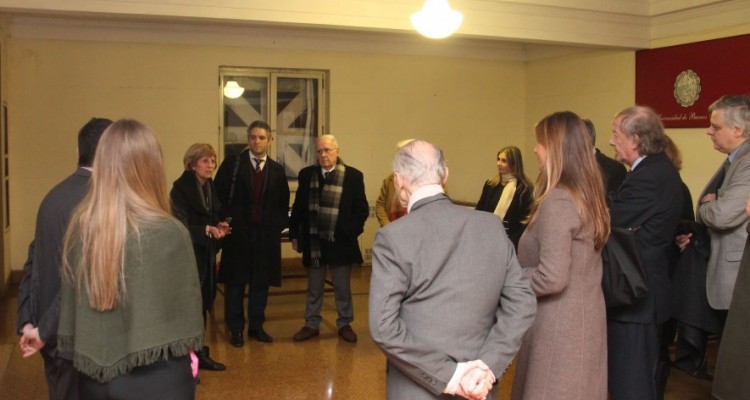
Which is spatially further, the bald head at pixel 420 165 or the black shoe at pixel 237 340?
the black shoe at pixel 237 340

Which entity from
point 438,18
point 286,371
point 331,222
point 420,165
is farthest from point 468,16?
point 420,165

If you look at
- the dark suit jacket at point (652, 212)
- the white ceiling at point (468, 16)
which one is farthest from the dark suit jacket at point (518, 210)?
the dark suit jacket at point (652, 212)

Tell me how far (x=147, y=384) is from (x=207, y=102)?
6.33 meters

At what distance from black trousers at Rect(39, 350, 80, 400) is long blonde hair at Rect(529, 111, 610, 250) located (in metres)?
1.77

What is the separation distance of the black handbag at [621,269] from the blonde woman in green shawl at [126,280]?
1690 millimetres

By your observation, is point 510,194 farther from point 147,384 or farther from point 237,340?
point 147,384

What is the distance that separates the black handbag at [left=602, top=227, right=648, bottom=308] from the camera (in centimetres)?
305

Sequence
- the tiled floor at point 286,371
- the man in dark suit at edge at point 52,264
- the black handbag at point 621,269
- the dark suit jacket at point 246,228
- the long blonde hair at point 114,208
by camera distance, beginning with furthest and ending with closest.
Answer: the dark suit jacket at point 246,228, the tiled floor at point 286,371, the black handbag at point 621,269, the man in dark suit at edge at point 52,264, the long blonde hair at point 114,208

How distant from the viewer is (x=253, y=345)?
5656 mm

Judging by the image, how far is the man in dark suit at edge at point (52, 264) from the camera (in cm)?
262

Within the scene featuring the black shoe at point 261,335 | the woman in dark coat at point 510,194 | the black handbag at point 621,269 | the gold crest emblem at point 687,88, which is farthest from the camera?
the gold crest emblem at point 687,88

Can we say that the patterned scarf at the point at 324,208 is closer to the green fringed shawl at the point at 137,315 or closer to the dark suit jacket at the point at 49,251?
the dark suit jacket at the point at 49,251

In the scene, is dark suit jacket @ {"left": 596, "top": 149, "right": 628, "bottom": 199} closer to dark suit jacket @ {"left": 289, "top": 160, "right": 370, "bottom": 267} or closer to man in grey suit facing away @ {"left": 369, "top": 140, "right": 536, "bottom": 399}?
dark suit jacket @ {"left": 289, "top": 160, "right": 370, "bottom": 267}

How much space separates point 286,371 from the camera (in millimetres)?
5016
